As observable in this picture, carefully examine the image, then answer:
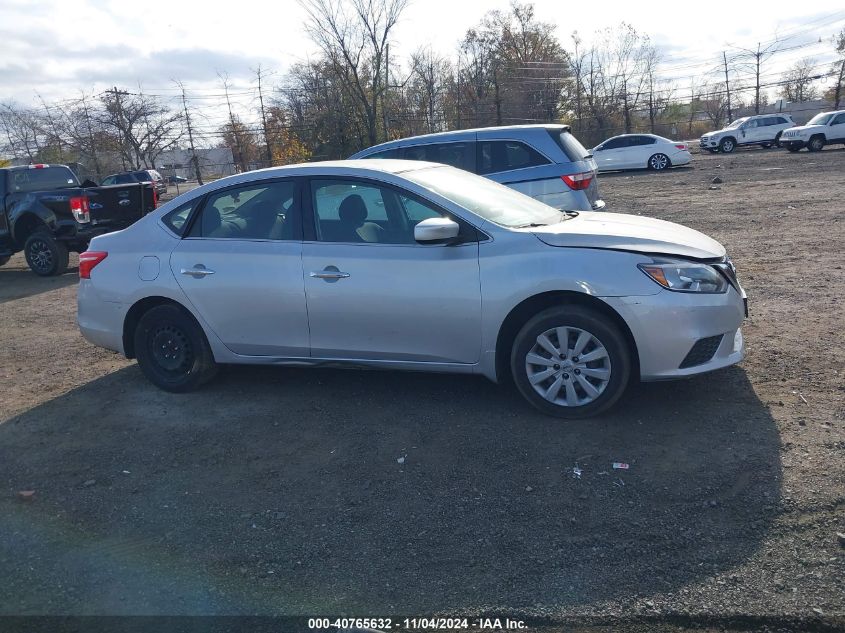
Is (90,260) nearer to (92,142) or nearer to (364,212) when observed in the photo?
(364,212)

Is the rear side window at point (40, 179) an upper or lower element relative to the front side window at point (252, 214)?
upper

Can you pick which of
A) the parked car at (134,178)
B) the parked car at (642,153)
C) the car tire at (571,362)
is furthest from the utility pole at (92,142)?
the car tire at (571,362)

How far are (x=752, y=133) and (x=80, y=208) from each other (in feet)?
105

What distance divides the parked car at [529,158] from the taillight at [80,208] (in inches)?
231

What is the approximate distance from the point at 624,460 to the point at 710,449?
506 mm

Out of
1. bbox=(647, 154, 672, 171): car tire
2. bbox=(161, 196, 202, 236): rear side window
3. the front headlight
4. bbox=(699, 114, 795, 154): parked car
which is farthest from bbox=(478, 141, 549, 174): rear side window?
bbox=(699, 114, 795, 154): parked car

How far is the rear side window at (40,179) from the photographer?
1353cm

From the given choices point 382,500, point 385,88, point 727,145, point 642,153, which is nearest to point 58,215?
point 382,500

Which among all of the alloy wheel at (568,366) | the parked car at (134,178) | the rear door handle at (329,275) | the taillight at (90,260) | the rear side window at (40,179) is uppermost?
the parked car at (134,178)

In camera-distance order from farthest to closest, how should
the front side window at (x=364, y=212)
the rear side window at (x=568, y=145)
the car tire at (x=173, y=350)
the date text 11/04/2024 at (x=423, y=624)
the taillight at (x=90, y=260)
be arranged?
the rear side window at (x=568, y=145), the taillight at (x=90, y=260), the car tire at (x=173, y=350), the front side window at (x=364, y=212), the date text 11/04/2024 at (x=423, y=624)

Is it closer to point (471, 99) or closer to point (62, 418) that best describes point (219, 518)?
point (62, 418)

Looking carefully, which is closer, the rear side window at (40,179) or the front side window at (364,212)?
the front side window at (364,212)

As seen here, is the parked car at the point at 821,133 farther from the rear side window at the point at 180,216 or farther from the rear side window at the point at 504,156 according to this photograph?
the rear side window at the point at 180,216

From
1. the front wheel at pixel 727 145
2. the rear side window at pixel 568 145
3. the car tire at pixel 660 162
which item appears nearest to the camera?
the rear side window at pixel 568 145
